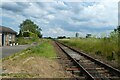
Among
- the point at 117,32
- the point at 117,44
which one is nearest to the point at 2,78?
the point at 117,44

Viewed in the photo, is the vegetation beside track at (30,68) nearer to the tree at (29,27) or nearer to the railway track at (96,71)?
the railway track at (96,71)

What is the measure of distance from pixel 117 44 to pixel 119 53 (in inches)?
67.9

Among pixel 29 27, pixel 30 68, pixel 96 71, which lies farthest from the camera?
pixel 29 27

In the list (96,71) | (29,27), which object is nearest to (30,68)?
(96,71)

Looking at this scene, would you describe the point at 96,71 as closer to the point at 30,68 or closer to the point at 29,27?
the point at 30,68

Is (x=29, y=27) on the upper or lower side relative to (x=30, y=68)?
upper

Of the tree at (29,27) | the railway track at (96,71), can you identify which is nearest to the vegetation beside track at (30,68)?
the railway track at (96,71)

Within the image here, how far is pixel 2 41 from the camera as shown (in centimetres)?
4722

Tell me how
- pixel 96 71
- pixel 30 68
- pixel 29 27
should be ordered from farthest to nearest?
pixel 29 27, pixel 30 68, pixel 96 71

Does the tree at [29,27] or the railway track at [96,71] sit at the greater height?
the tree at [29,27]

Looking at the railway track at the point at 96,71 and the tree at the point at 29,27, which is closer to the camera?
the railway track at the point at 96,71

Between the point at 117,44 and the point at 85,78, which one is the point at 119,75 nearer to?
the point at 85,78

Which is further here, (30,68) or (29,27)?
(29,27)

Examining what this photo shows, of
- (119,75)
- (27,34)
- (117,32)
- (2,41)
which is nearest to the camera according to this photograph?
(119,75)
